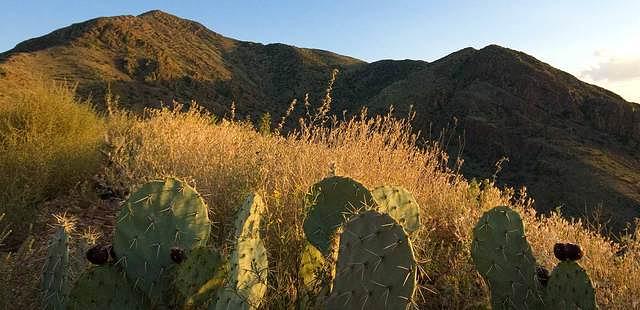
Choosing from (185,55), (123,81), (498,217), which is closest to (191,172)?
(498,217)

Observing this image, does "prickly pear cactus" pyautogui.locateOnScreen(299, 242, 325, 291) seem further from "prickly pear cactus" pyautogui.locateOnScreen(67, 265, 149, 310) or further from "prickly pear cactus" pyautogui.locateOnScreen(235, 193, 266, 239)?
"prickly pear cactus" pyautogui.locateOnScreen(67, 265, 149, 310)

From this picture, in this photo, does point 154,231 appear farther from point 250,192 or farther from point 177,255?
point 250,192

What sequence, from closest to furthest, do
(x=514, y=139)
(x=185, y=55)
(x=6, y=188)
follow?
(x=6, y=188) → (x=514, y=139) → (x=185, y=55)

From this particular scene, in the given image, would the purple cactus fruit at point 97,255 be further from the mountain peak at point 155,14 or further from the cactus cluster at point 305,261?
the mountain peak at point 155,14

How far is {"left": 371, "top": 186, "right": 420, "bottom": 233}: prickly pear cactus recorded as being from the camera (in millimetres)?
3662

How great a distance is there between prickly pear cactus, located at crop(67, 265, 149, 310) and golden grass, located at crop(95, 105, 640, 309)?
84 centimetres

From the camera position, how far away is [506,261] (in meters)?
3.41

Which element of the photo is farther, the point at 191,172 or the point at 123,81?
the point at 123,81

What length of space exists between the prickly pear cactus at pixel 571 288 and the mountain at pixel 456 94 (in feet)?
70.5

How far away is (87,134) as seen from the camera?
7.28 metres

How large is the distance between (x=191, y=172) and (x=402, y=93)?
3952 centimetres

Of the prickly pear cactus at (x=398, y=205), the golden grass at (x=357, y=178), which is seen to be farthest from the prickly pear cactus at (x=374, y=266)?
the prickly pear cactus at (x=398, y=205)

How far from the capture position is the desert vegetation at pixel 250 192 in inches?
152

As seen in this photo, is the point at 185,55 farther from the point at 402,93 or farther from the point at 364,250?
the point at 364,250
